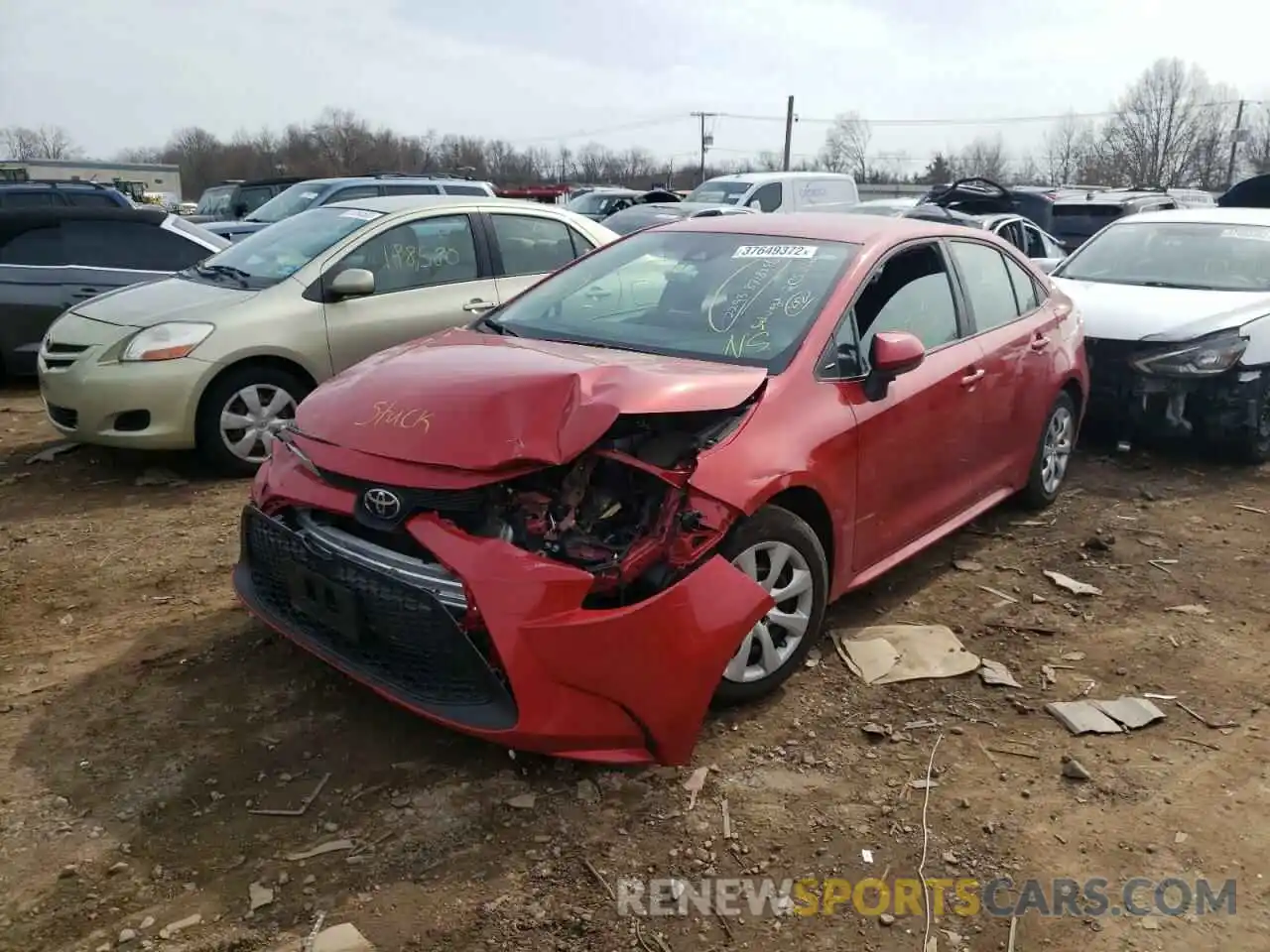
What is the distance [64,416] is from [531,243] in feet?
10.3

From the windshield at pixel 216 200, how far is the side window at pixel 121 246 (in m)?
12.6

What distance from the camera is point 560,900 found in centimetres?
257

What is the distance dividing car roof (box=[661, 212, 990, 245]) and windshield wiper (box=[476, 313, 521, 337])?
98 cm

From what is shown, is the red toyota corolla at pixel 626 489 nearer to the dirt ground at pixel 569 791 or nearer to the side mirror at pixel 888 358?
the side mirror at pixel 888 358

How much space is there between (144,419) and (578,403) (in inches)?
145

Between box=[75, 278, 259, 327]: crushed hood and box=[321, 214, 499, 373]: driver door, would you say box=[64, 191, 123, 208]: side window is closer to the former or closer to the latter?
box=[75, 278, 259, 327]: crushed hood

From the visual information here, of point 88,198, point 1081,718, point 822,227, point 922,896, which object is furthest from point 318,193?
point 922,896

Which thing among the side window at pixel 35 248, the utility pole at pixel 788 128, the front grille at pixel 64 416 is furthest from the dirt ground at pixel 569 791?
the utility pole at pixel 788 128

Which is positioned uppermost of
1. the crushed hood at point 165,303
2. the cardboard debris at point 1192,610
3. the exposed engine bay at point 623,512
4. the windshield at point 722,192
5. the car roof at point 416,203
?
the windshield at point 722,192

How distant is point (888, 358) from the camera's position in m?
3.66

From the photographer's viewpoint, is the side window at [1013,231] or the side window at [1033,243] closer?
the side window at [1013,231]

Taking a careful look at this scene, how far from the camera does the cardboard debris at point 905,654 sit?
150 inches

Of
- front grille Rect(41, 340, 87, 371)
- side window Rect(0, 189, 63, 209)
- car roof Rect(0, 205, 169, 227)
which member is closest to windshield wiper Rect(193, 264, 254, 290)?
front grille Rect(41, 340, 87, 371)

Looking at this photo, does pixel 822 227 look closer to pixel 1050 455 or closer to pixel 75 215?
pixel 1050 455
